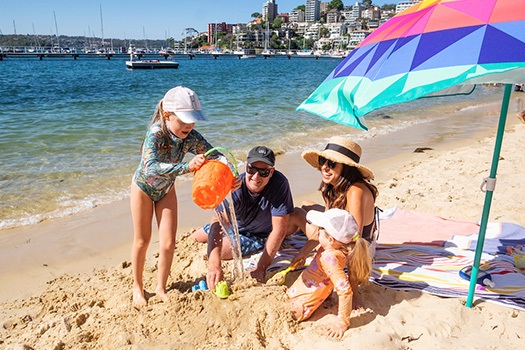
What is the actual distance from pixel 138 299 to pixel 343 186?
5.94 ft

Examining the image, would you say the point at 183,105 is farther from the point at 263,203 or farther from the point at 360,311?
the point at 360,311

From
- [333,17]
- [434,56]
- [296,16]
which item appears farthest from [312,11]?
[434,56]

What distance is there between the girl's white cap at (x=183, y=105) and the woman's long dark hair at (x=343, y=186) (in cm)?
117

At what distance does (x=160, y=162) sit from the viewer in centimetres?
293

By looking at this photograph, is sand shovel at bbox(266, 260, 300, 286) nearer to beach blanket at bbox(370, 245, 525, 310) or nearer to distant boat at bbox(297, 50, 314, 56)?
beach blanket at bbox(370, 245, 525, 310)

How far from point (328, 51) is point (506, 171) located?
126740 millimetres

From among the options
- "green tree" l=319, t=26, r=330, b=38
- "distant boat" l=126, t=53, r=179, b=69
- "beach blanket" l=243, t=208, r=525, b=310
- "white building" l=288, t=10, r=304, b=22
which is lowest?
"beach blanket" l=243, t=208, r=525, b=310

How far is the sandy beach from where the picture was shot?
2709 mm

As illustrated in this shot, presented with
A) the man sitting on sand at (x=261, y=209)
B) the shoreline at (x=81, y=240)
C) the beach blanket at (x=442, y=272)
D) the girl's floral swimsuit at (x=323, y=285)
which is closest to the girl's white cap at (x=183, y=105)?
the man sitting on sand at (x=261, y=209)

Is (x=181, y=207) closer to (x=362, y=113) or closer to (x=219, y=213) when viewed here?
(x=219, y=213)

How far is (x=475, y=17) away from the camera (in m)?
2.18

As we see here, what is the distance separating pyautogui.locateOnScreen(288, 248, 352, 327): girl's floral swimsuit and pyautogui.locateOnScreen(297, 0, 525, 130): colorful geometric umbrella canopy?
98 cm

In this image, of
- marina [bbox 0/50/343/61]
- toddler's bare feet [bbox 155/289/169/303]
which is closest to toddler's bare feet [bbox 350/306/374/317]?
toddler's bare feet [bbox 155/289/169/303]

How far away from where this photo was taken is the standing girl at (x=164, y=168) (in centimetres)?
283
